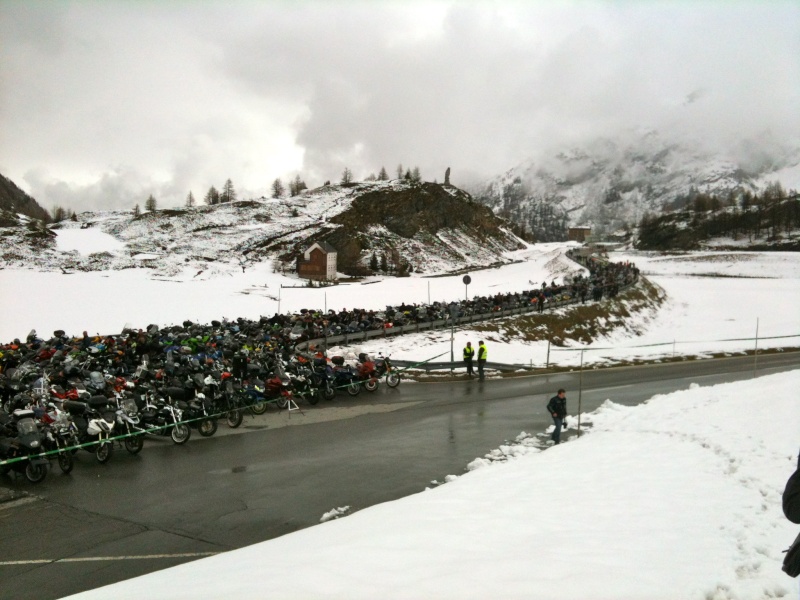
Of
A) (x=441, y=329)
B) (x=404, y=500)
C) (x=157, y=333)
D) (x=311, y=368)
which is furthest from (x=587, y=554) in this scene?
(x=441, y=329)

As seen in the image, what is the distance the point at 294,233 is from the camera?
100500mm

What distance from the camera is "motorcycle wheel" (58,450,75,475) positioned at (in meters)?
11.4

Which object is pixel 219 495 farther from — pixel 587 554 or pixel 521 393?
pixel 521 393

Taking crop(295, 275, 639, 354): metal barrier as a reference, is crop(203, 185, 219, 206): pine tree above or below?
above

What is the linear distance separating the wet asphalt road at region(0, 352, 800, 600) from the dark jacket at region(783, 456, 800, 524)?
4.96 meters

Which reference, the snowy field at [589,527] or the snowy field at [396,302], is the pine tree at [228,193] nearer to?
the snowy field at [396,302]

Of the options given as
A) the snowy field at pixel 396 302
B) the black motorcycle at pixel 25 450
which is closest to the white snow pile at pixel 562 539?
the black motorcycle at pixel 25 450

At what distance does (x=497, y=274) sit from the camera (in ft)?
268

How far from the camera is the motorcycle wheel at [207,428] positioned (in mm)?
14195

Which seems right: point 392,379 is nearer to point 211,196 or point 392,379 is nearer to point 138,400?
point 138,400

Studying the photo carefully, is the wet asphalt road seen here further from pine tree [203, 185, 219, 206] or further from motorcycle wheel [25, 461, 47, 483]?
pine tree [203, 185, 219, 206]

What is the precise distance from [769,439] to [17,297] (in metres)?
47.3

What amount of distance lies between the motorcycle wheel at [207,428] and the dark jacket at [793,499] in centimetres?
1309

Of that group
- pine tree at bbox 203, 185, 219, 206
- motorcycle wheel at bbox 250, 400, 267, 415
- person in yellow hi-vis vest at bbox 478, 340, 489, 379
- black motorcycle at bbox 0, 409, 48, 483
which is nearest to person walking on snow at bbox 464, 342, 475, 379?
person in yellow hi-vis vest at bbox 478, 340, 489, 379
